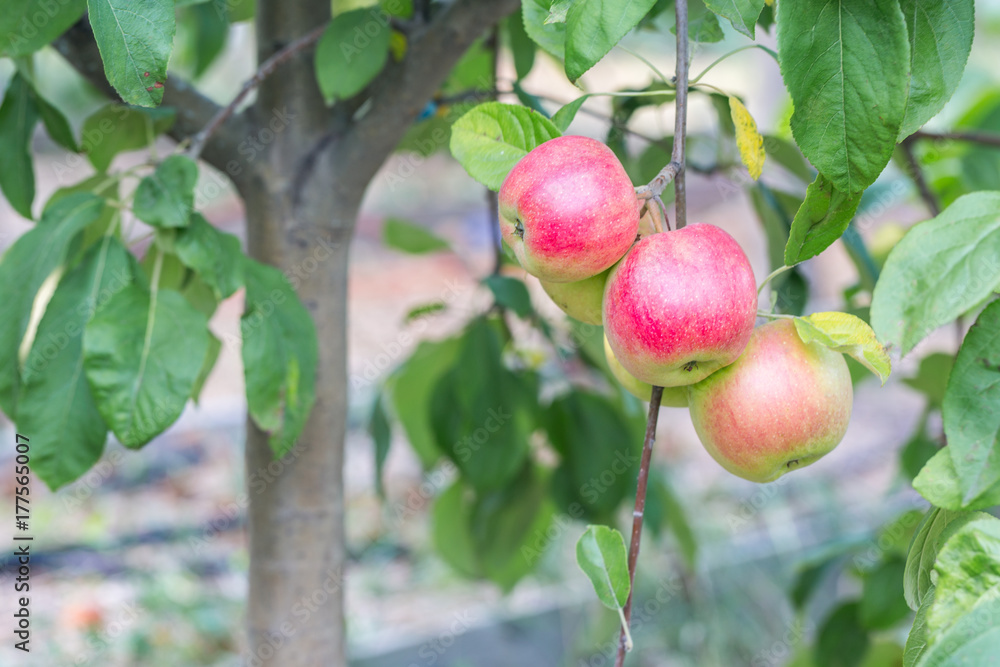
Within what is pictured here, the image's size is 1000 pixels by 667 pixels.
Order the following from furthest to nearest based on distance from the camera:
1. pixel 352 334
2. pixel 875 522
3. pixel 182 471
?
pixel 352 334 → pixel 182 471 → pixel 875 522

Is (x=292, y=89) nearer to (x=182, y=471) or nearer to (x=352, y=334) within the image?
(x=182, y=471)

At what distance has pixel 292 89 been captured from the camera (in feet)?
2.61

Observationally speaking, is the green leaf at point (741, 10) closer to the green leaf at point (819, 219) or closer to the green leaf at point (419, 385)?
the green leaf at point (819, 219)

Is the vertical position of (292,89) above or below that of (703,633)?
above

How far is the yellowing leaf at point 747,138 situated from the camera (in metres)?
0.46

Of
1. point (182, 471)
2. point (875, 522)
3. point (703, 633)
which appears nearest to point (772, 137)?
point (703, 633)

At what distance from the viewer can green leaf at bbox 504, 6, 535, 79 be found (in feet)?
2.84

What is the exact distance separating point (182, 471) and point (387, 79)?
2.30 metres

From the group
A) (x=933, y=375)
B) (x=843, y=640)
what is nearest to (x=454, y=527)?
(x=843, y=640)

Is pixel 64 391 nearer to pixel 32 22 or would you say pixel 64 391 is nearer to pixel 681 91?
pixel 32 22

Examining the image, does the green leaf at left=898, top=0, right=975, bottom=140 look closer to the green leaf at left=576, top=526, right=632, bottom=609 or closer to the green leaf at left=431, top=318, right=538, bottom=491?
the green leaf at left=576, top=526, right=632, bottom=609

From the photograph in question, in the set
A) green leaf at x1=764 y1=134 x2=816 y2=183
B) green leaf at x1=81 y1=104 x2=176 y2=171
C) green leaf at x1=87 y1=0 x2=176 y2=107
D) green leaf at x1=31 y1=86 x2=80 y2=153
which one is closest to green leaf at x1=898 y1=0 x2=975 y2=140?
green leaf at x1=87 y1=0 x2=176 y2=107

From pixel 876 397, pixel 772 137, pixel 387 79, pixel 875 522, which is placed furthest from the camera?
pixel 876 397

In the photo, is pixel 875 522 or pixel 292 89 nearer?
pixel 292 89
